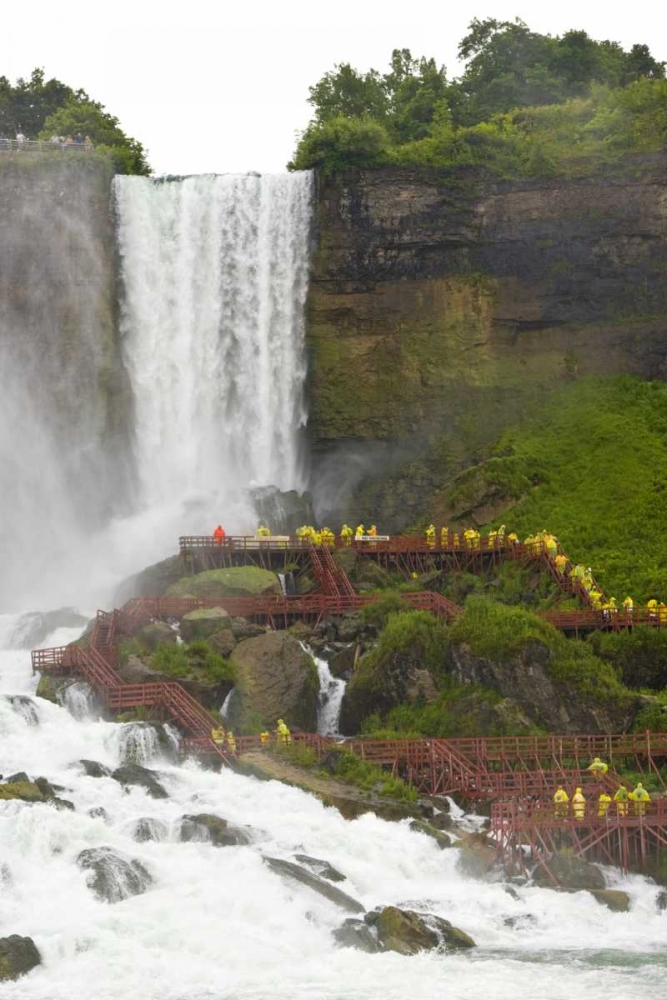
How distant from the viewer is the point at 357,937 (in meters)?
33.0

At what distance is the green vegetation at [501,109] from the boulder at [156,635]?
30.4m

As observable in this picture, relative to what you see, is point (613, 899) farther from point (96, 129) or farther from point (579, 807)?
point (96, 129)

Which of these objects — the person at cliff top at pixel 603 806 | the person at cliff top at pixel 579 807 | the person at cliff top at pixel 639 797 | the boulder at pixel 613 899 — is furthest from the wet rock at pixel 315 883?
the person at cliff top at pixel 639 797

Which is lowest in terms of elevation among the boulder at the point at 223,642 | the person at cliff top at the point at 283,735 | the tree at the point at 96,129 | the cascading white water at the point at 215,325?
the person at cliff top at the point at 283,735

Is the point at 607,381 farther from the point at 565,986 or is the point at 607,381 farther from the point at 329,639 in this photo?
the point at 565,986

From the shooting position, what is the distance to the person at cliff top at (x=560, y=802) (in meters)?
39.2

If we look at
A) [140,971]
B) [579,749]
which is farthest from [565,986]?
[579,749]

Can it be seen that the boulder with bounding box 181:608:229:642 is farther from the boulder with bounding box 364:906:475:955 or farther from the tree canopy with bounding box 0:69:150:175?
the tree canopy with bounding box 0:69:150:175

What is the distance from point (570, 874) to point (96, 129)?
2280 inches

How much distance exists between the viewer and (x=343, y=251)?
73.1m

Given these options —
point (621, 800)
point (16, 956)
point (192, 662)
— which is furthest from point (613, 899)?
point (192, 662)

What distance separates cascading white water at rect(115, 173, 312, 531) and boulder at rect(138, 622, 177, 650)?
20.1 meters

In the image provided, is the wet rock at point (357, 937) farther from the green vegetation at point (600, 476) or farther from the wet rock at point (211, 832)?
the green vegetation at point (600, 476)

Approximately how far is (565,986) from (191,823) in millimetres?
10563
